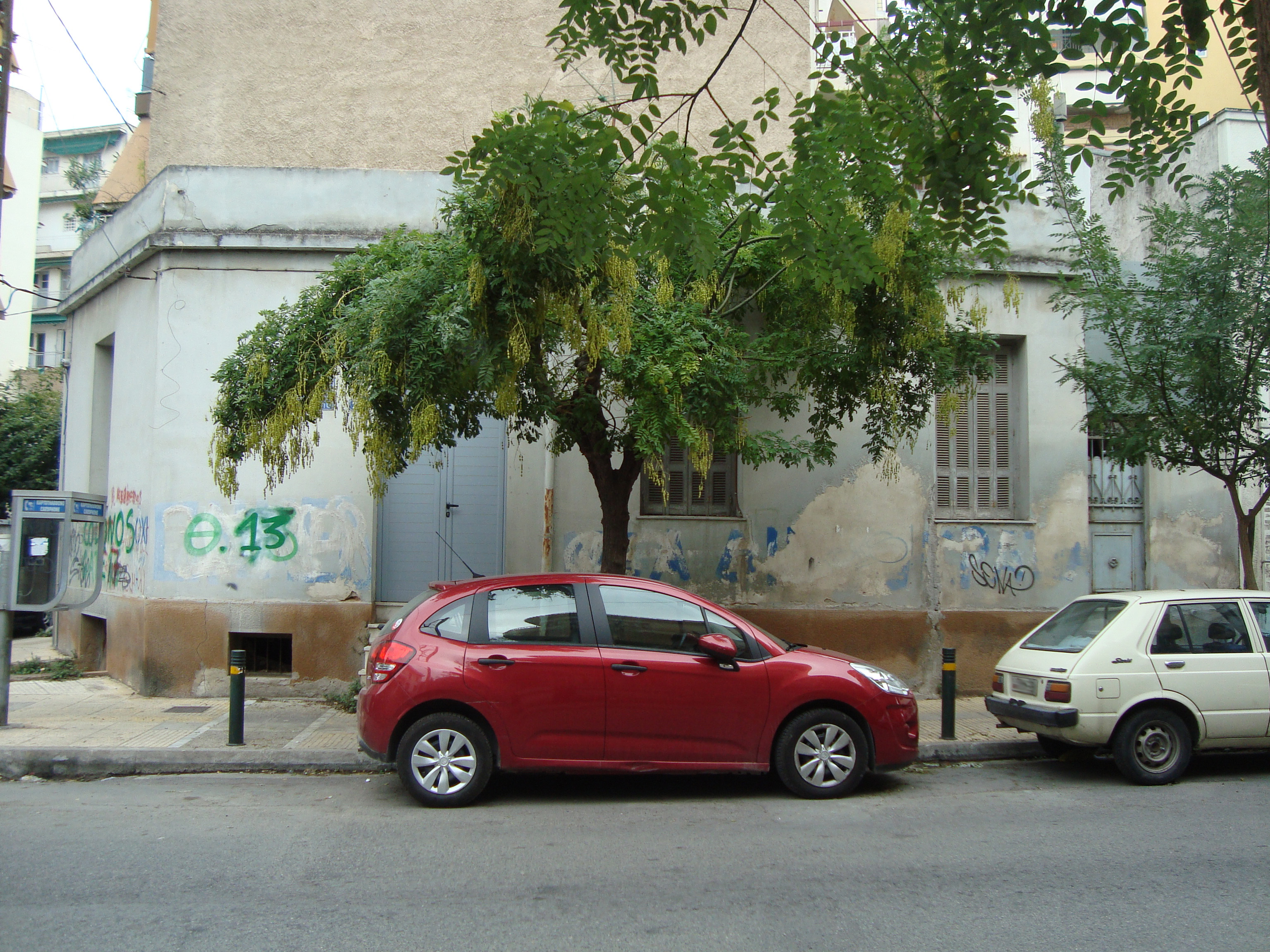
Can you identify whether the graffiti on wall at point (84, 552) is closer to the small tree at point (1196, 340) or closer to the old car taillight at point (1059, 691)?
the old car taillight at point (1059, 691)

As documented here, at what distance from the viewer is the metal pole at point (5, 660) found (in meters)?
8.44

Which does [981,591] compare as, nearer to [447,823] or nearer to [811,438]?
[811,438]

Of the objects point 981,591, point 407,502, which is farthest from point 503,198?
point 981,591

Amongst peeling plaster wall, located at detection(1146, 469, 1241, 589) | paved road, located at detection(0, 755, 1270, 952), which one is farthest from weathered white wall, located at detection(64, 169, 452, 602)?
peeling plaster wall, located at detection(1146, 469, 1241, 589)

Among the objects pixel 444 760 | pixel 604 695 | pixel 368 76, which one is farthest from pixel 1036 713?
pixel 368 76

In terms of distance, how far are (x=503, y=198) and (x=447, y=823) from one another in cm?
436

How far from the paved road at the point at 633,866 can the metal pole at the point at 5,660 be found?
1756 mm

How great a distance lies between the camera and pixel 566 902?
4.63m

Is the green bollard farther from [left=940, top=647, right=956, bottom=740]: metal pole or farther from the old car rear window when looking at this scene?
the old car rear window

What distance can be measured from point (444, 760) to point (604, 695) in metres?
1.16

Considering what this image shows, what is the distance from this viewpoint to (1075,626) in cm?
777

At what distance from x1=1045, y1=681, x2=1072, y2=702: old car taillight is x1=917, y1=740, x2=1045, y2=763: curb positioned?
1191 millimetres

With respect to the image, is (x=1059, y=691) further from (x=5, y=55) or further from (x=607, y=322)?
(x=5, y=55)

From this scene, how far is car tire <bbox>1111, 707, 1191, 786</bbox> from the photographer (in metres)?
7.14
